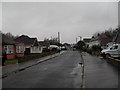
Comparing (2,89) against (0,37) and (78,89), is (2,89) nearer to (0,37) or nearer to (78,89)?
(78,89)

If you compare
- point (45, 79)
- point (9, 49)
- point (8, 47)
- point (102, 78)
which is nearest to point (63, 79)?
Result: point (45, 79)

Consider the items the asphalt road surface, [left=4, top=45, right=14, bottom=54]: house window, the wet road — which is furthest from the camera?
[left=4, top=45, right=14, bottom=54]: house window

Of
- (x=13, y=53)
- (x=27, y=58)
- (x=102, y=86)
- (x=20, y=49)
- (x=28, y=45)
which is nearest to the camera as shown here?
(x=102, y=86)

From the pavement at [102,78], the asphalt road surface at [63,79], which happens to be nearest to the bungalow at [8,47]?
the asphalt road surface at [63,79]

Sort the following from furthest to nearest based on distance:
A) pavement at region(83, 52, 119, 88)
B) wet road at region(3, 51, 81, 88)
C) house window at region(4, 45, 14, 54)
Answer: house window at region(4, 45, 14, 54)
wet road at region(3, 51, 81, 88)
pavement at region(83, 52, 119, 88)

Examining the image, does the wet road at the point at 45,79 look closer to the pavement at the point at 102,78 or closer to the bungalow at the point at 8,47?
the pavement at the point at 102,78

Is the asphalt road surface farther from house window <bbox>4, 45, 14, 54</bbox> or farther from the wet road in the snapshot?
house window <bbox>4, 45, 14, 54</bbox>

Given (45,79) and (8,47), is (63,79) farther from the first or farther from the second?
(8,47)

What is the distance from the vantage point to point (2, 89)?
817cm

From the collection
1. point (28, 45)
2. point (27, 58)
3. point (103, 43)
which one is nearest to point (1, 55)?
point (27, 58)

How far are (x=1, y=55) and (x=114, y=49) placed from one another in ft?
48.5


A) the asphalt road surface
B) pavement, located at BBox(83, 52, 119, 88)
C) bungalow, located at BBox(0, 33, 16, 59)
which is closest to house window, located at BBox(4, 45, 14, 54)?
bungalow, located at BBox(0, 33, 16, 59)

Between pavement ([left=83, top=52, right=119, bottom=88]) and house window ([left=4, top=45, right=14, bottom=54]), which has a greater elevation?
house window ([left=4, top=45, right=14, bottom=54])

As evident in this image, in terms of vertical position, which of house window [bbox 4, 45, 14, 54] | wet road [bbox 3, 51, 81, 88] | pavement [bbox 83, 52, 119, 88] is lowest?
wet road [bbox 3, 51, 81, 88]
